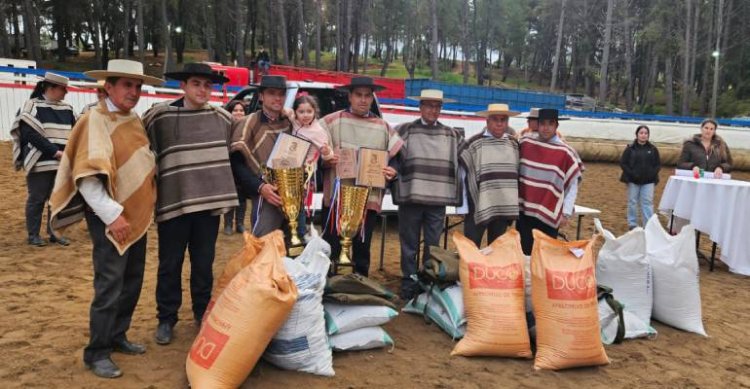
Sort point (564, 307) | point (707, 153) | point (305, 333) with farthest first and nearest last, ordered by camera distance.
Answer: point (707, 153), point (564, 307), point (305, 333)

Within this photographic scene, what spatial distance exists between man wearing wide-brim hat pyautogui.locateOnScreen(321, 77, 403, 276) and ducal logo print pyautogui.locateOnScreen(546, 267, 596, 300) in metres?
1.35

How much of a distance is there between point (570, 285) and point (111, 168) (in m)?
2.76

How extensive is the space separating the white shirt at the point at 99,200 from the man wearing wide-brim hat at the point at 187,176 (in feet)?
1.33

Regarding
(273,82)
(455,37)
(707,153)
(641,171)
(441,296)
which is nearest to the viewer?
(273,82)

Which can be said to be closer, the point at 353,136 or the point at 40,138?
the point at 353,136

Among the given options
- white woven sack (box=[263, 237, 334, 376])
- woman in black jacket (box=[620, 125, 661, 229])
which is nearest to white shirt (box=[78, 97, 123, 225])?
white woven sack (box=[263, 237, 334, 376])

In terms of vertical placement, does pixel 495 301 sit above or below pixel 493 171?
below

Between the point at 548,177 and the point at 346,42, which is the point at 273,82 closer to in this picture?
the point at 548,177

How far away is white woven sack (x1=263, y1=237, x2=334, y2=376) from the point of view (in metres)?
3.05

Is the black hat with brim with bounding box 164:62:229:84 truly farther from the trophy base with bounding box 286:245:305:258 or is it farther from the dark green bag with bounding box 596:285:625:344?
the dark green bag with bounding box 596:285:625:344

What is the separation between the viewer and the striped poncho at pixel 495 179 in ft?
14.0

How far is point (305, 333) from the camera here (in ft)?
10.1

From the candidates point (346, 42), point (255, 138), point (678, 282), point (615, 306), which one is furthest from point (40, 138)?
point (346, 42)

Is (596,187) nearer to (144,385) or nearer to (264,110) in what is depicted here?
(264,110)
